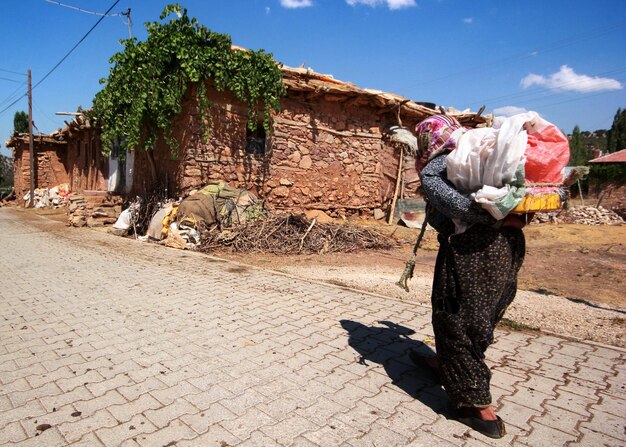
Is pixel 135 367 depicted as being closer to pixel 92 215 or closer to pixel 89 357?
pixel 89 357

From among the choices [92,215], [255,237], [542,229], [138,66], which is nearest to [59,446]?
[255,237]

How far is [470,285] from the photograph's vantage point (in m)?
2.26

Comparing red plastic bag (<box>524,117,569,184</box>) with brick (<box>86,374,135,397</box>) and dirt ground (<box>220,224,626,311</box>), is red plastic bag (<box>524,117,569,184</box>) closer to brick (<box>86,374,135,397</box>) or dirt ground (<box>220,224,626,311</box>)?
brick (<box>86,374,135,397</box>)

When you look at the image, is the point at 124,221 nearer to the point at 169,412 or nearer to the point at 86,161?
the point at 169,412

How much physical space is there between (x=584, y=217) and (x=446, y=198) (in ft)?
58.3

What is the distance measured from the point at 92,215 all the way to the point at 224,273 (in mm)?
7693

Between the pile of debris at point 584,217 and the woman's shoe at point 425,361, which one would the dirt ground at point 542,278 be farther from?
the pile of debris at point 584,217

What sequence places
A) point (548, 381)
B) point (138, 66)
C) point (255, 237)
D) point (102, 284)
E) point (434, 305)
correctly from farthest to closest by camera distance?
point (138, 66) < point (255, 237) < point (102, 284) < point (548, 381) < point (434, 305)

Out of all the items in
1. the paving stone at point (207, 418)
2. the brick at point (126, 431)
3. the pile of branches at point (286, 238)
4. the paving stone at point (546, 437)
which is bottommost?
the brick at point (126, 431)

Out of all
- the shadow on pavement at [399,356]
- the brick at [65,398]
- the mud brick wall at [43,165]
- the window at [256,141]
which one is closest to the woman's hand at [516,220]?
the shadow on pavement at [399,356]

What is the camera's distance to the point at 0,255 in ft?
23.7

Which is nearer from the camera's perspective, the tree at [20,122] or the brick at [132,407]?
the brick at [132,407]

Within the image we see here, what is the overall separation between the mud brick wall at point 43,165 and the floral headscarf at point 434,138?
80.8 ft

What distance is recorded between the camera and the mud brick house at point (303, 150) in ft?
30.4
